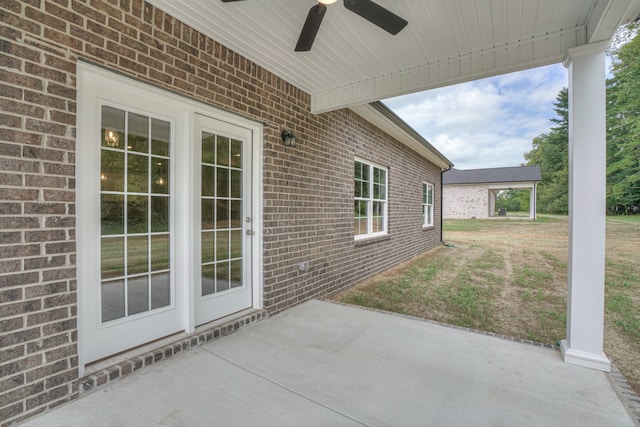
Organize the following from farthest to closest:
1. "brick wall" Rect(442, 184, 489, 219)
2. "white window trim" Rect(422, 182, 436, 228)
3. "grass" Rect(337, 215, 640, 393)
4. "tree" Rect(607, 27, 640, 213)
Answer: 1. "brick wall" Rect(442, 184, 489, 219)
2. "tree" Rect(607, 27, 640, 213)
3. "white window trim" Rect(422, 182, 436, 228)
4. "grass" Rect(337, 215, 640, 393)

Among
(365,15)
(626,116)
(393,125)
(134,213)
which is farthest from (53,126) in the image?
(626,116)

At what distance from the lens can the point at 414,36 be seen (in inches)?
108

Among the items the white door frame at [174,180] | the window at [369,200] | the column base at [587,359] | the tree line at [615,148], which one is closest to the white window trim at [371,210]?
the window at [369,200]

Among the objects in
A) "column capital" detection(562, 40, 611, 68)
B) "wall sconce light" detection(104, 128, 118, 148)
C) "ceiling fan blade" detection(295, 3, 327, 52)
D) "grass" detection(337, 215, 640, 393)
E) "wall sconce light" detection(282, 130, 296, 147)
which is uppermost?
"ceiling fan blade" detection(295, 3, 327, 52)

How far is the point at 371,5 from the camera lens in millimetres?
1928

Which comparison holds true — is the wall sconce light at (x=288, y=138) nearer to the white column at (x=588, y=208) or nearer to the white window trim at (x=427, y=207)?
the white column at (x=588, y=208)

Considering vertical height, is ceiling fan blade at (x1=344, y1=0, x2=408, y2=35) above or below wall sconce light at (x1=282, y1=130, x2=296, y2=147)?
above

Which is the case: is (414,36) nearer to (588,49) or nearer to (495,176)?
(588,49)

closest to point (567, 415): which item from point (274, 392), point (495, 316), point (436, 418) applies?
point (436, 418)

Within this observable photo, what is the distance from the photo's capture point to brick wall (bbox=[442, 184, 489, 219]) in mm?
23453

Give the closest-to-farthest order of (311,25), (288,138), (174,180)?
(311,25) < (174,180) < (288,138)

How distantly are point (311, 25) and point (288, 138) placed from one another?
65.6 inches

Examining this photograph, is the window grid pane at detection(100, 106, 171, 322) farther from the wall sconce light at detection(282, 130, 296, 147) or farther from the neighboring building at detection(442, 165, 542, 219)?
the neighboring building at detection(442, 165, 542, 219)

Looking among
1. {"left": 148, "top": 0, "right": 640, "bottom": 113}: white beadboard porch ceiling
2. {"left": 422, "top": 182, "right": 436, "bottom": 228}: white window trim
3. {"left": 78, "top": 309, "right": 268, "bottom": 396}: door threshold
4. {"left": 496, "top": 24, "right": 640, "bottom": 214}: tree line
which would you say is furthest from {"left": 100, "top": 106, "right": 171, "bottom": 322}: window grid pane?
{"left": 496, "top": 24, "right": 640, "bottom": 214}: tree line
